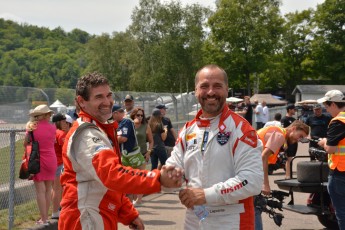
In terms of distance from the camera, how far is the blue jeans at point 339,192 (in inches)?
259

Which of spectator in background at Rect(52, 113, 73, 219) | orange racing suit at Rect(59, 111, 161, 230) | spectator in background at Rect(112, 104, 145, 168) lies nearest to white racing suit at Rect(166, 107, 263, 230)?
orange racing suit at Rect(59, 111, 161, 230)

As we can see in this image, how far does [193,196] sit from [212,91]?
689 mm

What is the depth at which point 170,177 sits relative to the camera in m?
3.45

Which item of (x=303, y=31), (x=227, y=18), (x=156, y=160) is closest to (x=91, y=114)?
(x=156, y=160)

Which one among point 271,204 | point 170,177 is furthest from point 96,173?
point 271,204

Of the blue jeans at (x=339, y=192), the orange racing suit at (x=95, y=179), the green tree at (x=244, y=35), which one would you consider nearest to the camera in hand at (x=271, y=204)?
the blue jeans at (x=339, y=192)

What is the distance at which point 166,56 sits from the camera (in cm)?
6550

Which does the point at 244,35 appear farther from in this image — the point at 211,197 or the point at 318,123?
the point at 211,197

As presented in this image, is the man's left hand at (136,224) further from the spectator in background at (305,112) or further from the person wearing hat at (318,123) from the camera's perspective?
the spectator in background at (305,112)

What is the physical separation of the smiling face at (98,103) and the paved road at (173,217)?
5.38 meters

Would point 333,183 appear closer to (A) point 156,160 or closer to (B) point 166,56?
(A) point 156,160

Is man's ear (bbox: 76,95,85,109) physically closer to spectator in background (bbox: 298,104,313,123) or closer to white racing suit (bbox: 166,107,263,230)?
white racing suit (bbox: 166,107,263,230)

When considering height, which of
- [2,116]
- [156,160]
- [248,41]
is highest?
[248,41]

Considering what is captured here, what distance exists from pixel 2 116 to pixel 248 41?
153ft
